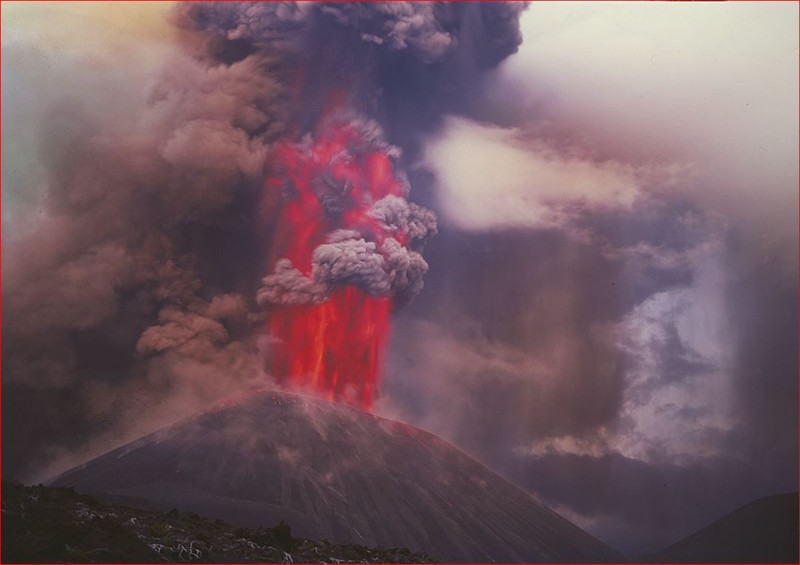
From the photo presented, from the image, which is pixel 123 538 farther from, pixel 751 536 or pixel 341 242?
pixel 751 536

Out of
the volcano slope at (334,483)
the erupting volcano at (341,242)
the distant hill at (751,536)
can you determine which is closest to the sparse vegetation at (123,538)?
the volcano slope at (334,483)

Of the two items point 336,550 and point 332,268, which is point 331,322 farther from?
point 336,550

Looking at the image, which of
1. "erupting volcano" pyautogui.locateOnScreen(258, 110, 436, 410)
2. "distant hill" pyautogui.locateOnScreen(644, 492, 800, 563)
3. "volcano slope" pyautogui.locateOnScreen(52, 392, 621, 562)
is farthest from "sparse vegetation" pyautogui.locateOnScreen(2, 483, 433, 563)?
"distant hill" pyautogui.locateOnScreen(644, 492, 800, 563)

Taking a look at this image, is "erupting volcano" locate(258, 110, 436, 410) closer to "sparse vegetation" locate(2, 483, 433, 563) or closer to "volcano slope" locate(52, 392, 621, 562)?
"volcano slope" locate(52, 392, 621, 562)

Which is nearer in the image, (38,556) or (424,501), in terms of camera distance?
(38,556)

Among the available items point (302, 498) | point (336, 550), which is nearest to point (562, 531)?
point (302, 498)

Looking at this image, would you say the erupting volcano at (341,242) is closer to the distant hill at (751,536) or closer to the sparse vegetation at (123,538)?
the sparse vegetation at (123,538)

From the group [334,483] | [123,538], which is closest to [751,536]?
[334,483]
